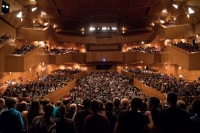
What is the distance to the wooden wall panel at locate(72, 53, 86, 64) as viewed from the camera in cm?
2962

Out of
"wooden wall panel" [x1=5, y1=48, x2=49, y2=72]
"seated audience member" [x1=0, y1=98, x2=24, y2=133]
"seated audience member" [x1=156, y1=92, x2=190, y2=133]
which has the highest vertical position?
"wooden wall panel" [x1=5, y1=48, x2=49, y2=72]

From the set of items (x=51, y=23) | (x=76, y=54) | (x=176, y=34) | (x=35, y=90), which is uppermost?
(x=51, y=23)

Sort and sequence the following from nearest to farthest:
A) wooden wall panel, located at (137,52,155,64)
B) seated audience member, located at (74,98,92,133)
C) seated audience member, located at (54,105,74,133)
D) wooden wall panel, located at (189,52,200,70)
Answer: seated audience member, located at (54,105,74,133), seated audience member, located at (74,98,92,133), wooden wall panel, located at (189,52,200,70), wooden wall panel, located at (137,52,155,64)

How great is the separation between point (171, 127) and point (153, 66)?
27218 mm

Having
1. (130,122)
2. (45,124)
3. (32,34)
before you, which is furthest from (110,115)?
(32,34)

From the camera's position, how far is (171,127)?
282cm

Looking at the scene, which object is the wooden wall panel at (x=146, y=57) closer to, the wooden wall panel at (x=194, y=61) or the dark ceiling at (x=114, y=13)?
the dark ceiling at (x=114, y=13)

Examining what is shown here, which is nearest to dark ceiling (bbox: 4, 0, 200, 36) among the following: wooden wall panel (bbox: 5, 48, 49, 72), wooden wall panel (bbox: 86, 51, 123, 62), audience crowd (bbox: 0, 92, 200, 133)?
wooden wall panel (bbox: 86, 51, 123, 62)

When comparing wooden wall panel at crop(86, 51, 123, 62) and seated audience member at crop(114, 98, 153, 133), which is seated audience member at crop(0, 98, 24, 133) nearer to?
seated audience member at crop(114, 98, 153, 133)

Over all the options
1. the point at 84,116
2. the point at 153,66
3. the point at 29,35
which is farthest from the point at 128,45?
the point at 84,116

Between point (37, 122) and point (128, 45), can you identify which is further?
point (128, 45)

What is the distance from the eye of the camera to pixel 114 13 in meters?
26.5

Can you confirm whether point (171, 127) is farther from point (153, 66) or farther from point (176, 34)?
point (153, 66)

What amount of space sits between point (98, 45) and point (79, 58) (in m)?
4.29
